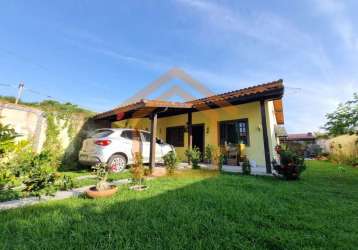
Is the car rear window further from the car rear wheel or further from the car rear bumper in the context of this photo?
the car rear wheel

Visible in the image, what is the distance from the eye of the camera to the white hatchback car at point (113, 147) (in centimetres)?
640

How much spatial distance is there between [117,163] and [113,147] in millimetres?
673

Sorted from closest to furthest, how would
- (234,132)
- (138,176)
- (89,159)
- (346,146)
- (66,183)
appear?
1. (66,183)
2. (138,176)
3. (89,159)
4. (234,132)
5. (346,146)

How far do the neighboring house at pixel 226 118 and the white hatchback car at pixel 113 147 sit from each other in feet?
3.19

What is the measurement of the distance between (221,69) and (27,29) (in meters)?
10.4

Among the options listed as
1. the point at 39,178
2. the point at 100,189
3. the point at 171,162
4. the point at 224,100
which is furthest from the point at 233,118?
the point at 39,178

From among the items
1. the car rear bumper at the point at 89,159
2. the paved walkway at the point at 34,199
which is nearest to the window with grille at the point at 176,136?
the car rear bumper at the point at 89,159

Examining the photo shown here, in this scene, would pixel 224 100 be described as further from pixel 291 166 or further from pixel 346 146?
pixel 346 146

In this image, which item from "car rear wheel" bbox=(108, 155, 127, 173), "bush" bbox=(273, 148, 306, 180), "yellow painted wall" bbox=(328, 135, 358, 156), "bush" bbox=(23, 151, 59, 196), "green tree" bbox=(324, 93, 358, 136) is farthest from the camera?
"yellow painted wall" bbox=(328, 135, 358, 156)

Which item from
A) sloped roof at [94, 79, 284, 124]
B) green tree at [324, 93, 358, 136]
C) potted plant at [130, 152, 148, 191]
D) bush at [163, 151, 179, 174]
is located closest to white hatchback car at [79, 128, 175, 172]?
sloped roof at [94, 79, 284, 124]

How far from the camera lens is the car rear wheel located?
6.61 m

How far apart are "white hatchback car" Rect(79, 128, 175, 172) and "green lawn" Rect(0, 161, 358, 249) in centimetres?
302

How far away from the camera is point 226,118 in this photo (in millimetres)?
9086

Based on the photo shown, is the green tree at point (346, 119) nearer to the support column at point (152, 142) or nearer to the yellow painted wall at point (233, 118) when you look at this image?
the yellow painted wall at point (233, 118)
